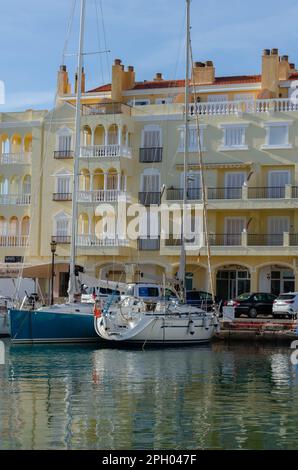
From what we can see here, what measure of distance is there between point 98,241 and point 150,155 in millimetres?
7391

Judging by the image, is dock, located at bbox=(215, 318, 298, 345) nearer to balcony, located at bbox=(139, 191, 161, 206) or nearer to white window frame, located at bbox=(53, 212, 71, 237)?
balcony, located at bbox=(139, 191, 161, 206)

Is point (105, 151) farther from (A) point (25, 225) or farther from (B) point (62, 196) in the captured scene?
(A) point (25, 225)

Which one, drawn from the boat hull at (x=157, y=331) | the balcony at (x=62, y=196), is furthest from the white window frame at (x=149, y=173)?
the boat hull at (x=157, y=331)

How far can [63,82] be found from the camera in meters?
73.2

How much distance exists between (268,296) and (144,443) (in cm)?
3338

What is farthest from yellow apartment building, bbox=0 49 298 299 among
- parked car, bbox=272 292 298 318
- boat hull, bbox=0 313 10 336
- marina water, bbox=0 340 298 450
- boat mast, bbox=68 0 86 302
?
marina water, bbox=0 340 298 450

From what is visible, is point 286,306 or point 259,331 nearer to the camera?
point 259,331

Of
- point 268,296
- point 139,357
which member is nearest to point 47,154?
point 268,296

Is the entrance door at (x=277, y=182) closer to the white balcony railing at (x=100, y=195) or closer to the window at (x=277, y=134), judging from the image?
the window at (x=277, y=134)

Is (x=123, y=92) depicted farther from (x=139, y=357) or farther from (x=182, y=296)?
(x=139, y=357)

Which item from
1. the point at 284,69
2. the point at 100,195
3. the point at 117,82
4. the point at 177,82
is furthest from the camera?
the point at 177,82

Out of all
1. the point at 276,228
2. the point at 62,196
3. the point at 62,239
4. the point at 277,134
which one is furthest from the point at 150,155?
the point at 276,228

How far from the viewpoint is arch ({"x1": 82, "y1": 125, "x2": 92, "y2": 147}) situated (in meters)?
64.1

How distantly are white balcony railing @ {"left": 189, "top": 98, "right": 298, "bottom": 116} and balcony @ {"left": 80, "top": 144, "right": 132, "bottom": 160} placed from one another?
567 cm
